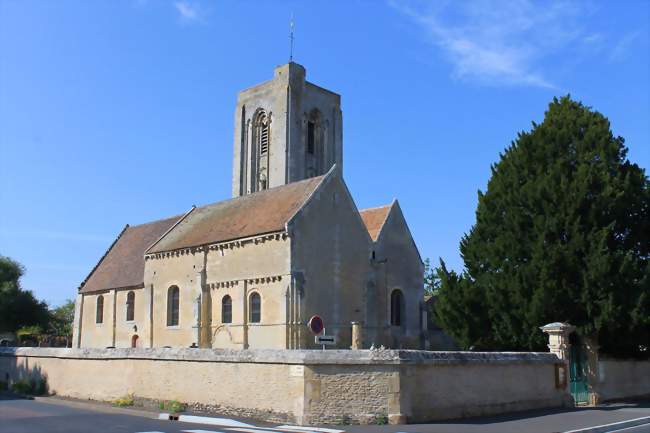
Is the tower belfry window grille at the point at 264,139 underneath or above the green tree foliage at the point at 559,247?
above

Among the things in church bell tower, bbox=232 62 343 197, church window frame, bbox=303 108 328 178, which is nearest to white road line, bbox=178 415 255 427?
church bell tower, bbox=232 62 343 197

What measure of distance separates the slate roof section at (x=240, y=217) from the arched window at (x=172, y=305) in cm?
227

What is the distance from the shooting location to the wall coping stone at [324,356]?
15578 mm

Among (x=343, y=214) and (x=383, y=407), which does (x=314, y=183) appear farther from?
(x=383, y=407)

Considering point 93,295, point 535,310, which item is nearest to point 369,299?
point 535,310

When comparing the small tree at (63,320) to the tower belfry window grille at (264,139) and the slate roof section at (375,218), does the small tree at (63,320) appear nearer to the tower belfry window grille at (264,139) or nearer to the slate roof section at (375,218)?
the tower belfry window grille at (264,139)

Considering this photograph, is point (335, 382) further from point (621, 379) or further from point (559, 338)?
point (621, 379)

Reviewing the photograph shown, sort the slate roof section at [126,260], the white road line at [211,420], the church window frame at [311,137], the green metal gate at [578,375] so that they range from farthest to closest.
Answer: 1. the church window frame at [311,137]
2. the slate roof section at [126,260]
3. the green metal gate at [578,375]
4. the white road line at [211,420]

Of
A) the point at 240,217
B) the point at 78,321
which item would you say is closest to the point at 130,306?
the point at 78,321

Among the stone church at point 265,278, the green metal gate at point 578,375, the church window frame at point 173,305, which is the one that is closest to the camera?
the green metal gate at point 578,375

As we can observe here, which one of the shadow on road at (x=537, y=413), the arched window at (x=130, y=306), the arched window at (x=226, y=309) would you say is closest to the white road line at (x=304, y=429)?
the shadow on road at (x=537, y=413)

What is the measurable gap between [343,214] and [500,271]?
9451mm

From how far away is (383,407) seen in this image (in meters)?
15.5

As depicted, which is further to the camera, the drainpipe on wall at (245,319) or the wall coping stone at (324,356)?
the drainpipe on wall at (245,319)
